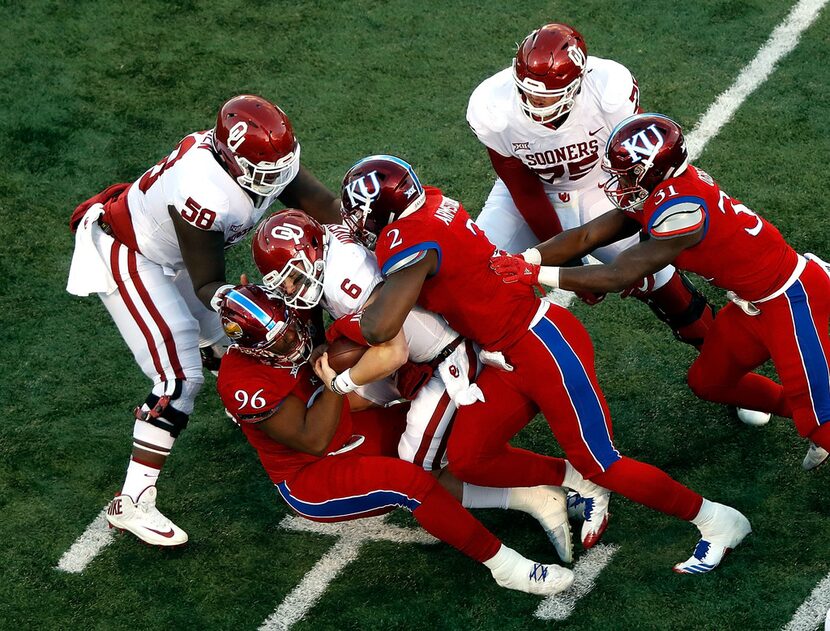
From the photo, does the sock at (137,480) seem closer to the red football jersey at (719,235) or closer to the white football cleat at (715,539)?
the white football cleat at (715,539)

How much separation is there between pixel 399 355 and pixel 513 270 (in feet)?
1.73

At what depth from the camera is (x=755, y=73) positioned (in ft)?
22.0

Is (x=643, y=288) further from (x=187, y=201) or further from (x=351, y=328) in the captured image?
(x=187, y=201)

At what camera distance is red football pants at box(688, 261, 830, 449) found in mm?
4105

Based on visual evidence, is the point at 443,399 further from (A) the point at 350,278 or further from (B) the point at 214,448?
(B) the point at 214,448

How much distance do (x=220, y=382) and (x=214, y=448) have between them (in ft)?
3.97

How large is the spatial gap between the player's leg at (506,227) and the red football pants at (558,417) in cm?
92

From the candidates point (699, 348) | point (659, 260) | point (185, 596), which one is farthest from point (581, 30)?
point (185, 596)

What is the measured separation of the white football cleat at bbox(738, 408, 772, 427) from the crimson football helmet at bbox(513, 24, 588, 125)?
1553 mm

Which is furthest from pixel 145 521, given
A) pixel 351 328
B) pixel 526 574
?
pixel 526 574

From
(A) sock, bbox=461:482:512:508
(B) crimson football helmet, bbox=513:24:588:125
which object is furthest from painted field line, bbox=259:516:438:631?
→ (B) crimson football helmet, bbox=513:24:588:125

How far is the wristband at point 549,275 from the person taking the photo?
414 centimetres

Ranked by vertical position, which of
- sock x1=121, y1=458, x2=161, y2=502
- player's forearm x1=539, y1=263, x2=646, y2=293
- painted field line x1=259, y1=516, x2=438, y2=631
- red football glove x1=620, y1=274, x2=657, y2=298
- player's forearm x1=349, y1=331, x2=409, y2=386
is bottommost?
painted field line x1=259, y1=516, x2=438, y2=631

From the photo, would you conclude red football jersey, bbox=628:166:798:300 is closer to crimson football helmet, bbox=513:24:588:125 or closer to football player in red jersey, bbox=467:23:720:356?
football player in red jersey, bbox=467:23:720:356
